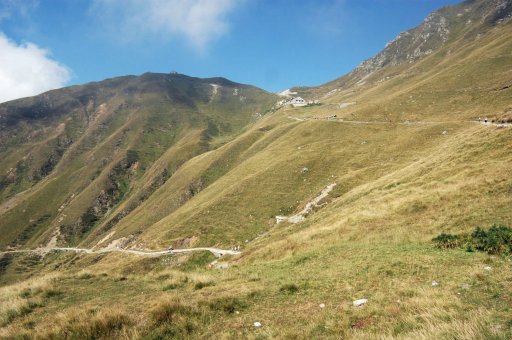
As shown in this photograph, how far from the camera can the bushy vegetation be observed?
56.1 ft

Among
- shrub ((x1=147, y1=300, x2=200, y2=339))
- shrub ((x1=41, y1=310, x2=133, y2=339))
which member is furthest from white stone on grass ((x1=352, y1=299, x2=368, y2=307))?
shrub ((x1=41, y1=310, x2=133, y2=339))

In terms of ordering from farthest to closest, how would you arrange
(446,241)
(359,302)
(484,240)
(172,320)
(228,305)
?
(446,241), (484,240), (228,305), (359,302), (172,320)

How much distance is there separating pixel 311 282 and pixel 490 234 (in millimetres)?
10610

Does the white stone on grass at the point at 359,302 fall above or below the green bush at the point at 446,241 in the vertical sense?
above

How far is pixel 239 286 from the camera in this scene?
17.4m

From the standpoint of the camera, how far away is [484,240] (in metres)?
18.4

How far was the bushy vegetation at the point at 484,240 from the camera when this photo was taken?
Result: 56.1 ft

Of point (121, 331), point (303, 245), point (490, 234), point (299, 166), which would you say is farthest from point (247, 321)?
point (299, 166)

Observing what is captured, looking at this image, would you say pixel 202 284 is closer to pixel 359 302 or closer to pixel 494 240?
pixel 359 302

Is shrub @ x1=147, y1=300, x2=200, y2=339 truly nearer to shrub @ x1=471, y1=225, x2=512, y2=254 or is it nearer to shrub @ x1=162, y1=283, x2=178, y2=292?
shrub @ x1=162, y1=283, x2=178, y2=292

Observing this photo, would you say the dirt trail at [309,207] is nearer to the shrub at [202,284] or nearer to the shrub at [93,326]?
the shrub at [202,284]

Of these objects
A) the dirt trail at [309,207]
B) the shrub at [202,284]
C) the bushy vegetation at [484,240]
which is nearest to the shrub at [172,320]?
the shrub at [202,284]

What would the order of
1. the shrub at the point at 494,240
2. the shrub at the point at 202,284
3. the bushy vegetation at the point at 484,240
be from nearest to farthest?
the shrub at the point at 494,240
the bushy vegetation at the point at 484,240
the shrub at the point at 202,284

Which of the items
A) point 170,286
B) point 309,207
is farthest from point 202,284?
point 309,207
